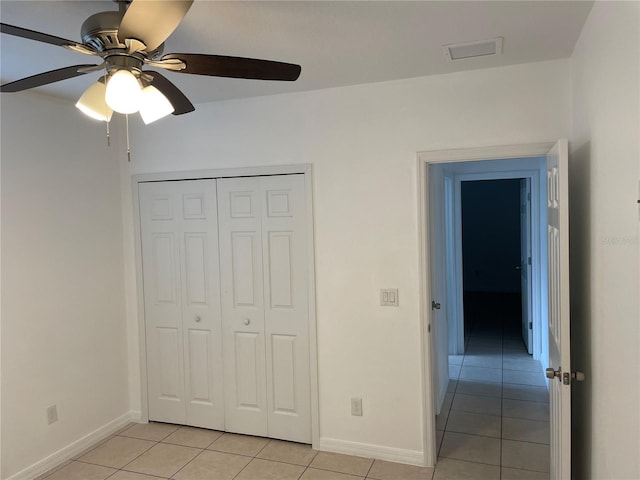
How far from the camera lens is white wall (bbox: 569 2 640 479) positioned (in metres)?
1.48

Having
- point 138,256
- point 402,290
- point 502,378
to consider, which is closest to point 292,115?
point 402,290

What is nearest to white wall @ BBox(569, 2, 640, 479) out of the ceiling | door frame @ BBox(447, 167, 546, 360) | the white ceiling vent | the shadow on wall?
the shadow on wall

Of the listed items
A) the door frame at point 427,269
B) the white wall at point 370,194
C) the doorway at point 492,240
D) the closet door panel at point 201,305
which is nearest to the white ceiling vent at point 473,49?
the white wall at point 370,194

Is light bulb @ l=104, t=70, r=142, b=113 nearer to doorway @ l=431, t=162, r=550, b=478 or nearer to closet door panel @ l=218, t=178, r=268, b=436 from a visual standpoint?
closet door panel @ l=218, t=178, r=268, b=436

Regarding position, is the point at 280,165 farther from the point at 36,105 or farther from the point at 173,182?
the point at 36,105

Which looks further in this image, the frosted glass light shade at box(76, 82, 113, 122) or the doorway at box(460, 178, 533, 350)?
the doorway at box(460, 178, 533, 350)

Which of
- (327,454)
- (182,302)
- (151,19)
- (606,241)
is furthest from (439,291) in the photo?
(151,19)

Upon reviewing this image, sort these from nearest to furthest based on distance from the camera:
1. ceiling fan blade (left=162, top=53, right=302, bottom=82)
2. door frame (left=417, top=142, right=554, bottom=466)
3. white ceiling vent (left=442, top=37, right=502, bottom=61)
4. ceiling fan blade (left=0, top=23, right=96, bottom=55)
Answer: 1. ceiling fan blade (left=0, top=23, right=96, bottom=55)
2. ceiling fan blade (left=162, top=53, right=302, bottom=82)
3. white ceiling vent (left=442, top=37, right=502, bottom=61)
4. door frame (left=417, top=142, right=554, bottom=466)

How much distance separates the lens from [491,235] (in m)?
8.81

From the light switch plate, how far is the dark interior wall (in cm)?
607

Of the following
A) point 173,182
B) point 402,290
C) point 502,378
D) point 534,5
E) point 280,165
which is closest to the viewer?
point 534,5

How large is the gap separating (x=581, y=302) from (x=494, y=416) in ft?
5.56

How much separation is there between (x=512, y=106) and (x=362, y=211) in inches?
42.1

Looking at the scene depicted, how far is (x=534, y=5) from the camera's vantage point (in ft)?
6.31
